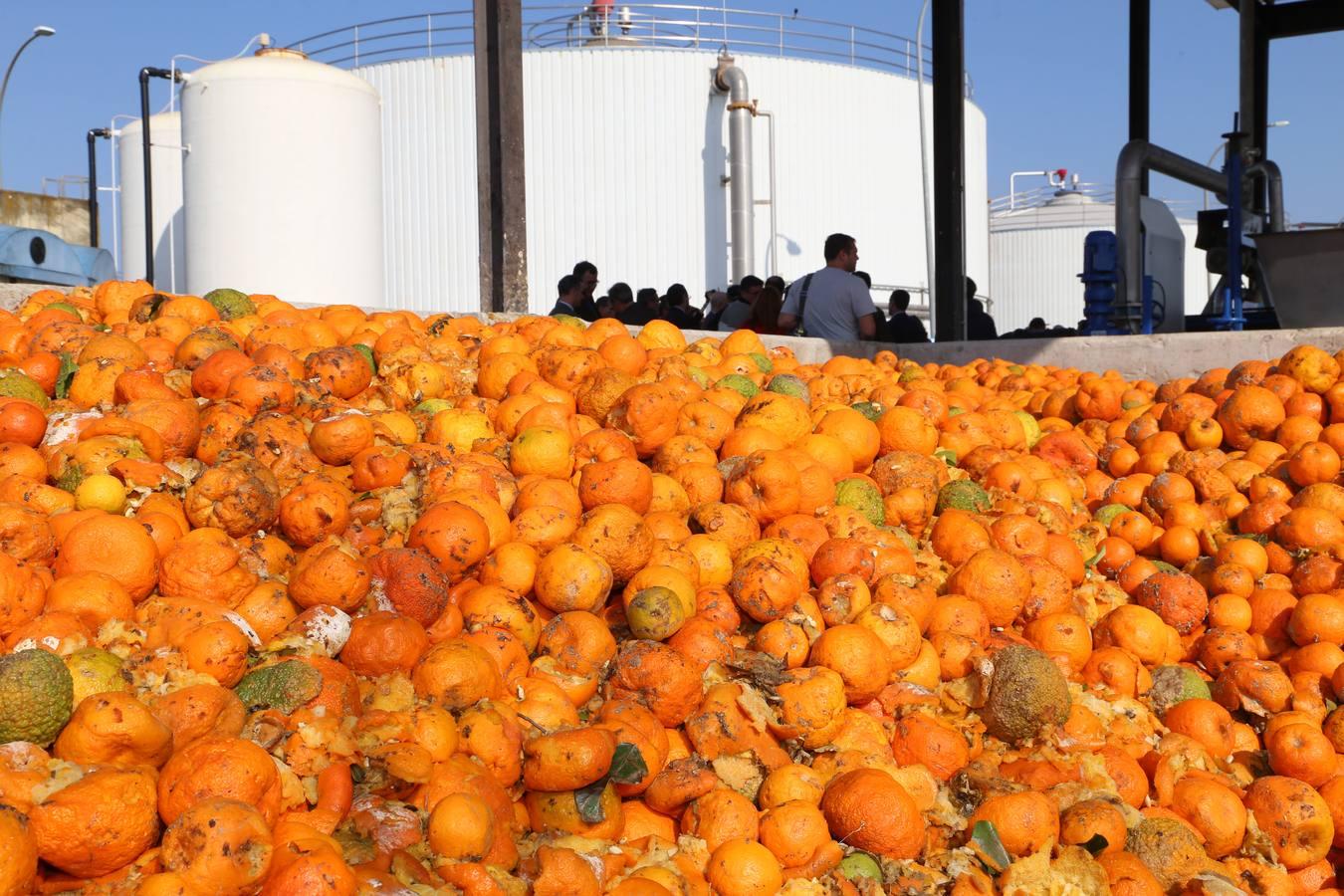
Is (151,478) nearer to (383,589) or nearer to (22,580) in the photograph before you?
(22,580)

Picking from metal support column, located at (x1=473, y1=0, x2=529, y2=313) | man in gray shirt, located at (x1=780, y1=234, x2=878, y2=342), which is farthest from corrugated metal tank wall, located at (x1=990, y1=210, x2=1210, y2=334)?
metal support column, located at (x1=473, y1=0, x2=529, y2=313)

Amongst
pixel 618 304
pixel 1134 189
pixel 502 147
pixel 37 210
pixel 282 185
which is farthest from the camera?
pixel 37 210

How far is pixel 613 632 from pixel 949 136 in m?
7.12

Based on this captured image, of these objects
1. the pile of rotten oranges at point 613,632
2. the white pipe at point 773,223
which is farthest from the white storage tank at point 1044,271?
the pile of rotten oranges at point 613,632

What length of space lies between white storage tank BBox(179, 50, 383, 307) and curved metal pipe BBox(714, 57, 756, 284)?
10045 mm

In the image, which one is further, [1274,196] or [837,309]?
[1274,196]

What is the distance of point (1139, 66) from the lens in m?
13.3

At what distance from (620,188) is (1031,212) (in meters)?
22.0

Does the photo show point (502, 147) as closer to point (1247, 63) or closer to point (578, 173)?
point (1247, 63)

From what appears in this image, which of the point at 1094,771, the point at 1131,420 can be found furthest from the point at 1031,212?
the point at 1094,771

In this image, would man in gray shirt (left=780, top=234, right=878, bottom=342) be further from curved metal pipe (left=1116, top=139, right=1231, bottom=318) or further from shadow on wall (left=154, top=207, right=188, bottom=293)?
shadow on wall (left=154, top=207, right=188, bottom=293)

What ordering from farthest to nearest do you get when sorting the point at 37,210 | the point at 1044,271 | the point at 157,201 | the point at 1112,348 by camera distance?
the point at 1044,271, the point at 37,210, the point at 157,201, the point at 1112,348

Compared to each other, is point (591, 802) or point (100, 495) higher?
point (100, 495)

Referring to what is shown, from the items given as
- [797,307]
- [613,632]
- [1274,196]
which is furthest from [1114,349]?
[1274,196]
